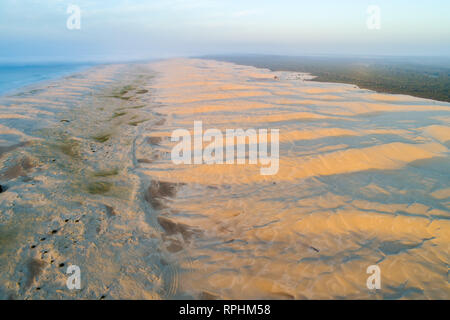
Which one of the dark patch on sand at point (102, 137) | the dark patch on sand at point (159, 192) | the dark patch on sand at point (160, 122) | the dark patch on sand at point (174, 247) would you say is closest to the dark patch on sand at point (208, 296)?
the dark patch on sand at point (174, 247)

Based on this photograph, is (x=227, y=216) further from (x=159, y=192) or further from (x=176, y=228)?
(x=159, y=192)

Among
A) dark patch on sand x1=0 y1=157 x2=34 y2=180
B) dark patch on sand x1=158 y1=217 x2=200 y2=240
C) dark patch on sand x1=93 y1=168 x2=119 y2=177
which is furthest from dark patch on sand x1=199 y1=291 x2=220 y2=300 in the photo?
dark patch on sand x1=0 y1=157 x2=34 y2=180

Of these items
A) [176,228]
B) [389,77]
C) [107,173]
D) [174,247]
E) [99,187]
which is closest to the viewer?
[174,247]

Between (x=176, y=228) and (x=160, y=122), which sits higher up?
(x=160, y=122)

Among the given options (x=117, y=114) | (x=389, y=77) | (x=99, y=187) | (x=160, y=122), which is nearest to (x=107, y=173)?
(x=99, y=187)

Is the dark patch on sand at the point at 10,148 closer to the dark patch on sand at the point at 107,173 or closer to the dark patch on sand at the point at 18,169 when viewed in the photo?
the dark patch on sand at the point at 18,169
